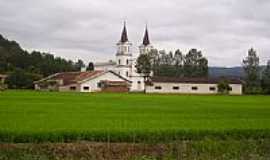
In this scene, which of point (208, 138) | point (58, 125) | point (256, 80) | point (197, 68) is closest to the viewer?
point (208, 138)

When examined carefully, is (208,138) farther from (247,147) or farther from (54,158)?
(54,158)

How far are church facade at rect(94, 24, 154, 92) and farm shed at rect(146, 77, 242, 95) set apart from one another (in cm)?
1120

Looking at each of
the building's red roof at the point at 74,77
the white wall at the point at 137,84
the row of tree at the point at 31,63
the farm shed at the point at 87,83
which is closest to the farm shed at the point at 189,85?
the farm shed at the point at 87,83

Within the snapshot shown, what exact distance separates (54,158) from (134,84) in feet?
323

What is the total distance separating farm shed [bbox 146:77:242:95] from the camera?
101m

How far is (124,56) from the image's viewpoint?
402ft

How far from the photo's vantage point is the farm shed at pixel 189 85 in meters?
101

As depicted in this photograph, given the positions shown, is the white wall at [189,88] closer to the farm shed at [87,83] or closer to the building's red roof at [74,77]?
the farm shed at [87,83]

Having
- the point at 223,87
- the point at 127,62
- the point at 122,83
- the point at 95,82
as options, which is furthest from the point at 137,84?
the point at 223,87

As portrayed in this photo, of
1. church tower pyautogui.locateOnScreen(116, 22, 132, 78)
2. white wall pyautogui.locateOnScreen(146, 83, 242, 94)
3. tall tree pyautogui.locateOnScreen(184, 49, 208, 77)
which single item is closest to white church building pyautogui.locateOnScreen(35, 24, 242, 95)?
white wall pyautogui.locateOnScreen(146, 83, 242, 94)

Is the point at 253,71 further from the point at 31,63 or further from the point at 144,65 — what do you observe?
the point at 31,63

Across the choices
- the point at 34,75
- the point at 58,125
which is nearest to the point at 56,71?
the point at 34,75

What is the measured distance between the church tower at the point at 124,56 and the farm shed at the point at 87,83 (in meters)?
17.8

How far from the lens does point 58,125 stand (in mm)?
21719
